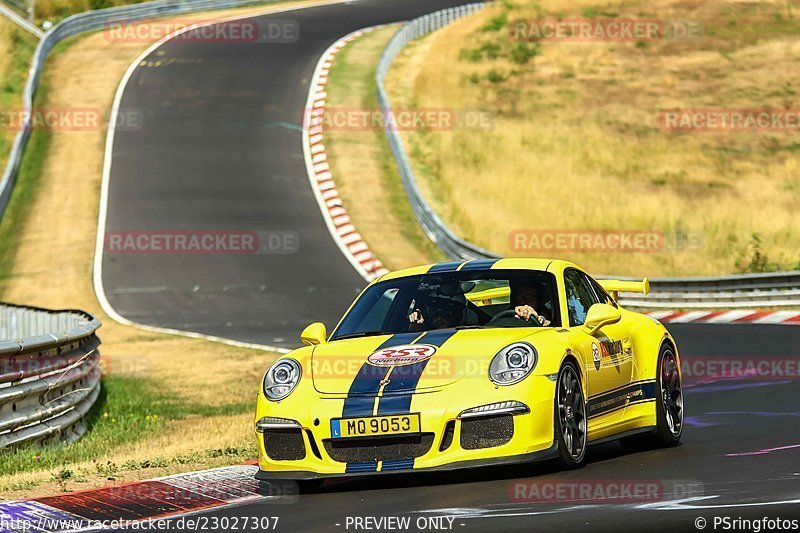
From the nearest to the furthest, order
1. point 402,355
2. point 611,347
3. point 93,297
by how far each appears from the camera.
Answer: point 402,355 → point 611,347 → point 93,297

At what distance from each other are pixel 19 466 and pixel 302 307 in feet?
50.8

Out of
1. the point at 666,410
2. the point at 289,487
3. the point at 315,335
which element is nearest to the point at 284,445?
the point at 289,487

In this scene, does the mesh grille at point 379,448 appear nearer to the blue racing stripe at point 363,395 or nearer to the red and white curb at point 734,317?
the blue racing stripe at point 363,395

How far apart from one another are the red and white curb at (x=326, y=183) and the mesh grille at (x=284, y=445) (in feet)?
63.9

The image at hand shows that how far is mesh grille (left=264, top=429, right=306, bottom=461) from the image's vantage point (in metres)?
8.74

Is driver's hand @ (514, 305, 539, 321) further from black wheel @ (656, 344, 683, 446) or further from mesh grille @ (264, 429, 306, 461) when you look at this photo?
mesh grille @ (264, 429, 306, 461)

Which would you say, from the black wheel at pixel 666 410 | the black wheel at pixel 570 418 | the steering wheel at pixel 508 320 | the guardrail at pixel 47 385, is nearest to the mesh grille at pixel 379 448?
the black wheel at pixel 570 418

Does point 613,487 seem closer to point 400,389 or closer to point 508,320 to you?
point 400,389

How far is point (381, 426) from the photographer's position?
846 cm

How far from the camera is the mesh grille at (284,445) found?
28.7ft

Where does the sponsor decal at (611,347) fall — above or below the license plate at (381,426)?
below

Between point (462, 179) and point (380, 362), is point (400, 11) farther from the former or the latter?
point (380, 362)

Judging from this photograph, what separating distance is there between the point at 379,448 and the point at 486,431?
2.12ft

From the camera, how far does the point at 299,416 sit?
8.75 meters
